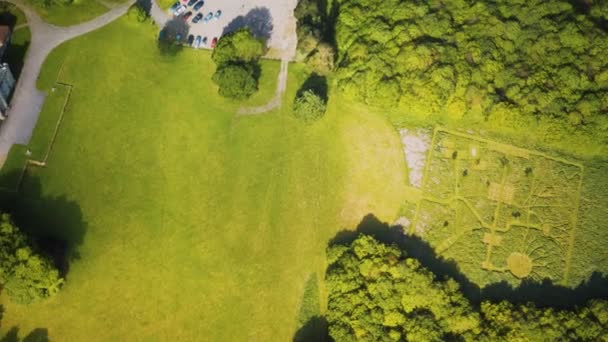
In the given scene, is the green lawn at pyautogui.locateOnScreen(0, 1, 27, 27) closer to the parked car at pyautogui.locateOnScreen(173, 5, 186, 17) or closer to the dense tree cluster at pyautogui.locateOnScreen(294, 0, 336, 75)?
the parked car at pyautogui.locateOnScreen(173, 5, 186, 17)

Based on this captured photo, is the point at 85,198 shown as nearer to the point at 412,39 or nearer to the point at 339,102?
the point at 339,102

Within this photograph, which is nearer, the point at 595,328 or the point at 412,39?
the point at 595,328

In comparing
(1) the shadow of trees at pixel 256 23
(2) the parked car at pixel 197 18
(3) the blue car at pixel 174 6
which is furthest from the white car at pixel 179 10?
(1) the shadow of trees at pixel 256 23

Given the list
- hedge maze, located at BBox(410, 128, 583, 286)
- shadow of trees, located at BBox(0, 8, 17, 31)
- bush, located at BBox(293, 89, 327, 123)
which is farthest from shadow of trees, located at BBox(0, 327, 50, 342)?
hedge maze, located at BBox(410, 128, 583, 286)

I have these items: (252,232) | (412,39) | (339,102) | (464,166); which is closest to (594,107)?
(464,166)

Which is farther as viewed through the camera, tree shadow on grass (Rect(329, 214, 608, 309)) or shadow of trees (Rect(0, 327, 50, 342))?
tree shadow on grass (Rect(329, 214, 608, 309))
